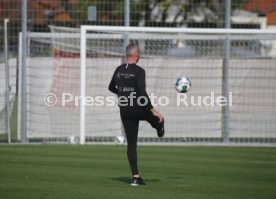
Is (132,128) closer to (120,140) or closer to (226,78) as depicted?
(120,140)

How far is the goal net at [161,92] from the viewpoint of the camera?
68.5ft

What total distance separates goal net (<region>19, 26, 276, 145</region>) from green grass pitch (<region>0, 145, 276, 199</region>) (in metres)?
2.11

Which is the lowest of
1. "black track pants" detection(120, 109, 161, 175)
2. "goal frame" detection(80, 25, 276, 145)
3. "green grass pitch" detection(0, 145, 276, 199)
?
"green grass pitch" detection(0, 145, 276, 199)

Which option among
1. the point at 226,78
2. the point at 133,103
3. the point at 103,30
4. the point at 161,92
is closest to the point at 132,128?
the point at 133,103

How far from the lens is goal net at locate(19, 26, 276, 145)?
20875 millimetres

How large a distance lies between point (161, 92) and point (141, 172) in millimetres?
8074

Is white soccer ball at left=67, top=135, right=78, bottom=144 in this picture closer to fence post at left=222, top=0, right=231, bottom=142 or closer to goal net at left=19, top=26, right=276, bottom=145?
goal net at left=19, top=26, right=276, bottom=145

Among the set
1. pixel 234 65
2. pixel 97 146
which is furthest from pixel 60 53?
pixel 234 65

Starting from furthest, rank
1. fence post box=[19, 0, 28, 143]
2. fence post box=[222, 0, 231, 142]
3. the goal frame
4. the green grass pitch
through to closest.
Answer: fence post box=[222, 0, 231, 142] → fence post box=[19, 0, 28, 143] → the goal frame → the green grass pitch

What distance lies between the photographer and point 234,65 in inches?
859

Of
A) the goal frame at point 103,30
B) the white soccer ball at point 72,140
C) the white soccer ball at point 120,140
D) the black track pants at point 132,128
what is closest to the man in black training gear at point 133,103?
the black track pants at point 132,128

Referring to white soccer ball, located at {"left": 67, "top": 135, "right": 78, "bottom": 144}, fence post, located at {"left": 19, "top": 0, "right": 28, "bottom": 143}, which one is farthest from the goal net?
white soccer ball, located at {"left": 67, "top": 135, "right": 78, "bottom": 144}

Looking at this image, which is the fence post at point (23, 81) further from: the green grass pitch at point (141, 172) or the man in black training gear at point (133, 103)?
the man in black training gear at point (133, 103)

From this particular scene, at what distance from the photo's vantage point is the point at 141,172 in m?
13.8
